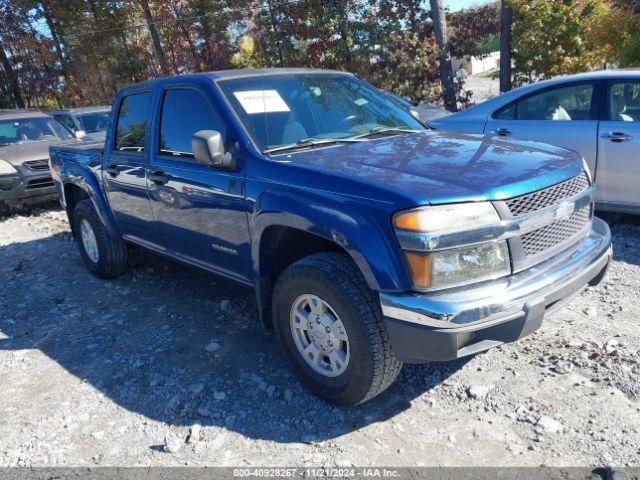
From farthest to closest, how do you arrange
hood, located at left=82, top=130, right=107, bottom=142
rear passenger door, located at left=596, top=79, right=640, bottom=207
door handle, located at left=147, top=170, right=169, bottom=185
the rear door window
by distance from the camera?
1. hood, located at left=82, top=130, right=107, bottom=142
2. the rear door window
3. rear passenger door, located at left=596, top=79, right=640, bottom=207
4. door handle, located at left=147, top=170, right=169, bottom=185

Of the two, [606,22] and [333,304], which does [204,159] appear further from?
[606,22]

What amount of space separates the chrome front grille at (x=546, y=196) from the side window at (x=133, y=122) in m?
3.06

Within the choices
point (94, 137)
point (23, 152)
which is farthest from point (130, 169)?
point (23, 152)

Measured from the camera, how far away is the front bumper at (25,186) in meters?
9.07

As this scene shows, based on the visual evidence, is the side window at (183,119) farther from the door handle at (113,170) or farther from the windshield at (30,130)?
the windshield at (30,130)

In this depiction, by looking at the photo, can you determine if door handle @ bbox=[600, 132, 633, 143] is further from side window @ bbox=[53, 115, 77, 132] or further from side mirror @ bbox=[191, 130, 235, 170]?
side window @ bbox=[53, 115, 77, 132]

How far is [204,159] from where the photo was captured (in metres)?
3.44

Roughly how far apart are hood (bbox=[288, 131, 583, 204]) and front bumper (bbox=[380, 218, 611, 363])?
0.45 m

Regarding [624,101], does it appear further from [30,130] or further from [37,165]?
[30,130]

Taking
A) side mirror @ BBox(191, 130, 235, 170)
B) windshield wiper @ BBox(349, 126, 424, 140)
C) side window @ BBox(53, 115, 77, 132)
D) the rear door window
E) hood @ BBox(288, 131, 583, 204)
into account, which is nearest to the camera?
hood @ BBox(288, 131, 583, 204)

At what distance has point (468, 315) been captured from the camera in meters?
2.59

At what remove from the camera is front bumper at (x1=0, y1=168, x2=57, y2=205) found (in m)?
9.07

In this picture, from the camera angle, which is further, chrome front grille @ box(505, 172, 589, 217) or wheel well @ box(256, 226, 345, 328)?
wheel well @ box(256, 226, 345, 328)

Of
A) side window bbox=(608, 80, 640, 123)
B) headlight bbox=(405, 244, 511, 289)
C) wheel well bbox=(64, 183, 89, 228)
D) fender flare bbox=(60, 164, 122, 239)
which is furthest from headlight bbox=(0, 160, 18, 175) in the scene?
side window bbox=(608, 80, 640, 123)
